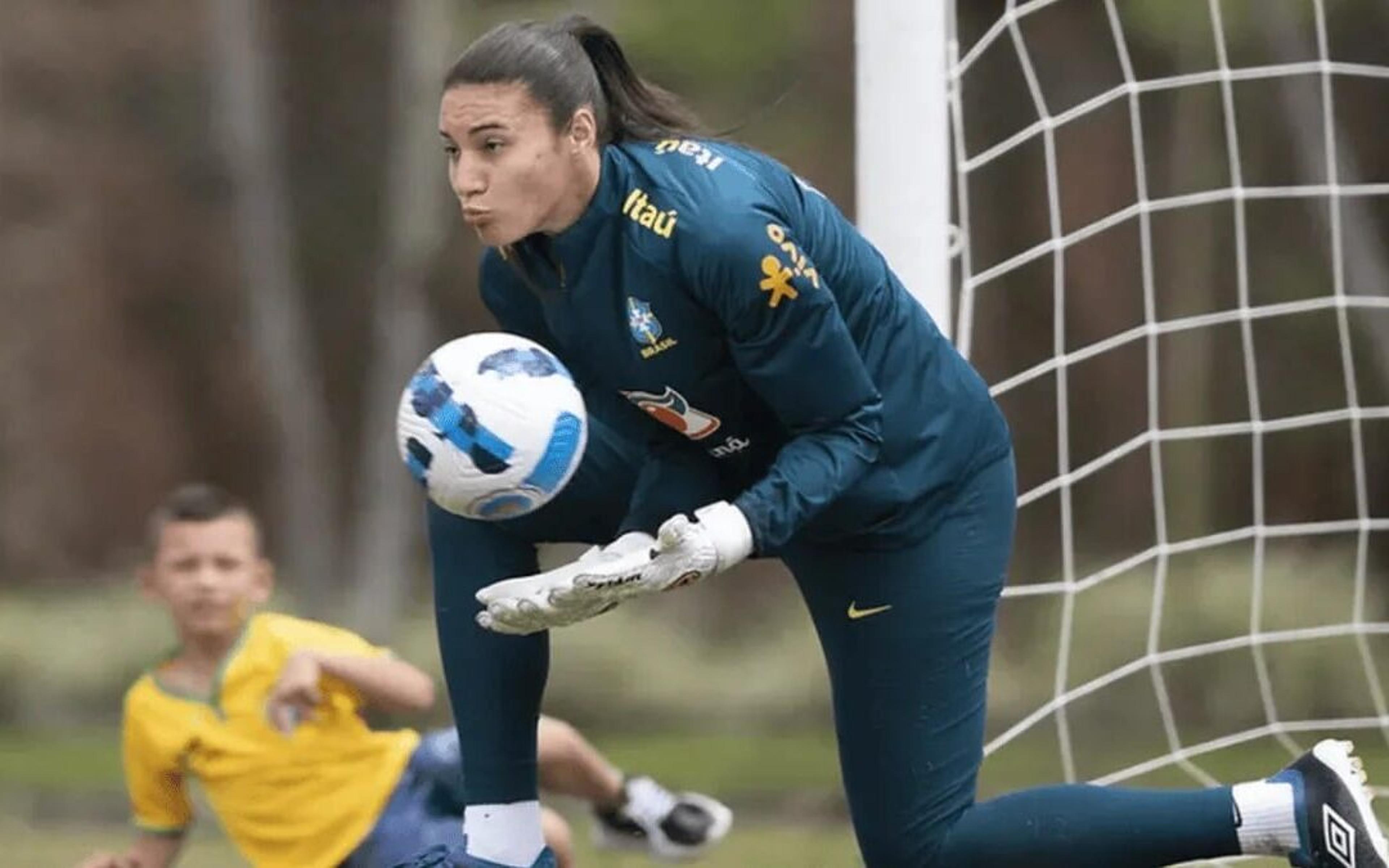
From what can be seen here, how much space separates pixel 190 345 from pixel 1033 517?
4.19 meters

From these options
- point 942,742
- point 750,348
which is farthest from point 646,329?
point 942,742

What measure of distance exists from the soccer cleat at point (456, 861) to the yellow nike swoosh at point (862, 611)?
2.02 ft

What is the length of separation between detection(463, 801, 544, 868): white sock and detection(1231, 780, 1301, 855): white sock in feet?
3.46

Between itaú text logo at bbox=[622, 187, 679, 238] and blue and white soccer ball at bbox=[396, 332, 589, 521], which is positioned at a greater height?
itaú text logo at bbox=[622, 187, 679, 238]

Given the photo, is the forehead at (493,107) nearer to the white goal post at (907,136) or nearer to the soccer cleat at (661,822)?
the white goal post at (907,136)

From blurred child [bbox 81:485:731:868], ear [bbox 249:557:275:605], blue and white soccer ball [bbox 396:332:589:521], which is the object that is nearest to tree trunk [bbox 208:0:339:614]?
ear [bbox 249:557:275:605]

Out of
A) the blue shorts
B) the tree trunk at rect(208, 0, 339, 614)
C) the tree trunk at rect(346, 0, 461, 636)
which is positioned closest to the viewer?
the blue shorts

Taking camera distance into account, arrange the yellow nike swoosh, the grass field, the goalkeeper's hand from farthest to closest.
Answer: the grass field, the yellow nike swoosh, the goalkeeper's hand

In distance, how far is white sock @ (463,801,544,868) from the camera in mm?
3871

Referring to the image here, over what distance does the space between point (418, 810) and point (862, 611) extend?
135 cm

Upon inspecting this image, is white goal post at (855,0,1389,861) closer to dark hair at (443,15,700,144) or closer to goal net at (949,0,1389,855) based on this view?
goal net at (949,0,1389,855)

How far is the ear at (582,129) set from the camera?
347 centimetres

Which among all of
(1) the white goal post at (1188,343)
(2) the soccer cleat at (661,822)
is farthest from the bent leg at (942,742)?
(1) the white goal post at (1188,343)

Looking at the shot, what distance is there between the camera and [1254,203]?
984 centimetres
